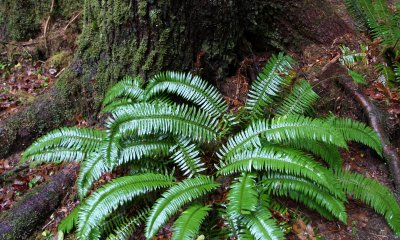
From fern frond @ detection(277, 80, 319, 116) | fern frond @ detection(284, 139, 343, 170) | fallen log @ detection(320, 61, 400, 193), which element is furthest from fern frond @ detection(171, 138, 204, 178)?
fallen log @ detection(320, 61, 400, 193)

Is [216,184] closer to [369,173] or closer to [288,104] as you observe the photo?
[288,104]

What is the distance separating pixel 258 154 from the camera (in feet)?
12.1

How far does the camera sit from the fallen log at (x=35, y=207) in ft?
13.6

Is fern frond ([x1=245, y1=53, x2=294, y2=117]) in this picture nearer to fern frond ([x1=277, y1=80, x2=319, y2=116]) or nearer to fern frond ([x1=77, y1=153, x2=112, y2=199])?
fern frond ([x1=277, y1=80, x2=319, y2=116])

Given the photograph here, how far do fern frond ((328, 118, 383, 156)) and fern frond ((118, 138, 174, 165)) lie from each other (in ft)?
5.84

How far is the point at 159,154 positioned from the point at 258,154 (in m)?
1.06

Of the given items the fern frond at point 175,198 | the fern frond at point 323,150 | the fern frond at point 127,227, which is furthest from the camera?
the fern frond at point 323,150

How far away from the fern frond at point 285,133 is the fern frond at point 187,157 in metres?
0.28

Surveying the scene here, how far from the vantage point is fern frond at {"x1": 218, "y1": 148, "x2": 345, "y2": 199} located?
11.2 ft

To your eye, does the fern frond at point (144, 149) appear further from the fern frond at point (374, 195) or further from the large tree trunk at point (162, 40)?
the fern frond at point (374, 195)

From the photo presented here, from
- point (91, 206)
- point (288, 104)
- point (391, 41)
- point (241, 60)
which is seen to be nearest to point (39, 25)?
point (241, 60)

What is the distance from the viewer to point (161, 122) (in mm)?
3854

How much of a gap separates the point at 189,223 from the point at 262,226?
0.64 m

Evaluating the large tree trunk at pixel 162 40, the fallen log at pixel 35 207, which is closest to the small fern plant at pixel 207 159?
the large tree trunk at pixel 162 40
